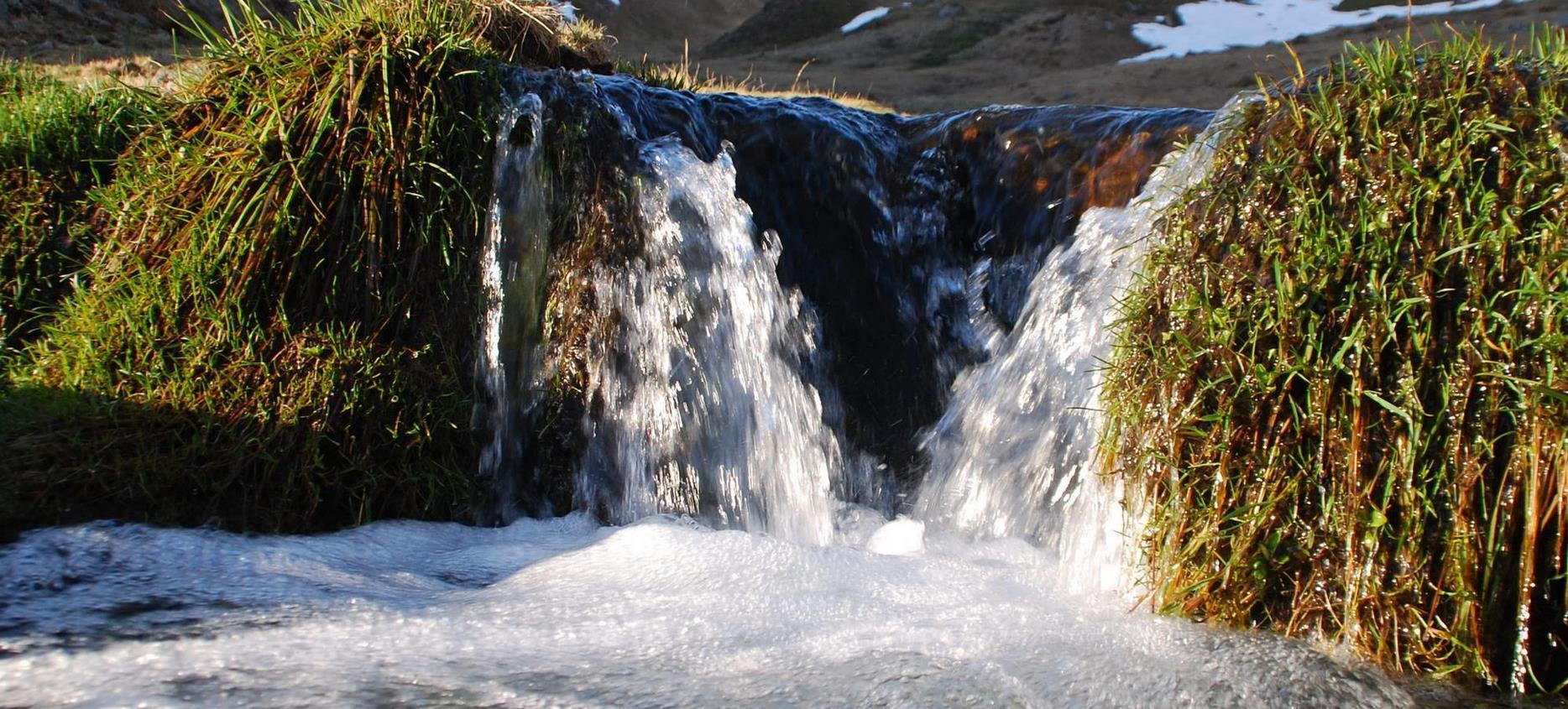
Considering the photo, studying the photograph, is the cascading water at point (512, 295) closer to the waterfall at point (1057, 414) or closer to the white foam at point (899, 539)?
the white foam at point (899, 539)

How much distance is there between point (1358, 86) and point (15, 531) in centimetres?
431

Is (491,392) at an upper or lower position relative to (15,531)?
upper

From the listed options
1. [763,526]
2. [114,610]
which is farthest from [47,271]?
[763,526]

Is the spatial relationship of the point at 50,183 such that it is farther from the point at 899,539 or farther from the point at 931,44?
the point at 931,44

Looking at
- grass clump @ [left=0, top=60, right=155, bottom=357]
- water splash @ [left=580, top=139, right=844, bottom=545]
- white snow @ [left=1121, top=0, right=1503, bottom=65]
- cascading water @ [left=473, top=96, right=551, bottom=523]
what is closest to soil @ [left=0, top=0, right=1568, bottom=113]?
white snow @ [left=1121, top=0, right=1503, bottom=65]

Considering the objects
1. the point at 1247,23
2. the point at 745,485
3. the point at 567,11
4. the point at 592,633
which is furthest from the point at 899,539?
the point at 1247,23

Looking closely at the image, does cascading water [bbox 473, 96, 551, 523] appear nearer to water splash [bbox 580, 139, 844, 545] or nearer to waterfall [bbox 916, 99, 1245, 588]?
water splash [bbox 580, 139, 844, 545]

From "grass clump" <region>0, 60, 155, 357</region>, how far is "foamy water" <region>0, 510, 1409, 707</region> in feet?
5.58

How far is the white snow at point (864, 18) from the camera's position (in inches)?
2544

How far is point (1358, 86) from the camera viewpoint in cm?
331

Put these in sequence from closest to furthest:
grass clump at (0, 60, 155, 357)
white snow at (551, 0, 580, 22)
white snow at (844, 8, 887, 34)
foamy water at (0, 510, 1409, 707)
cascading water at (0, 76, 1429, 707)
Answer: foamy water at (0, 510, 1409, 707) → cascading water at (0, 76, 1429, 707) → grass clump at (0, 60, 155, 357) → white snow at (551, 0, 580, 22) → white snow at (844, 8, 887, 34)

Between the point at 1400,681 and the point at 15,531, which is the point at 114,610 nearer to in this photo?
the point at 15,531

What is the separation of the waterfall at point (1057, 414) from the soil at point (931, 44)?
1849 centimetres

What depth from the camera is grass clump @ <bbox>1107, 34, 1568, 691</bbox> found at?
2.75m
